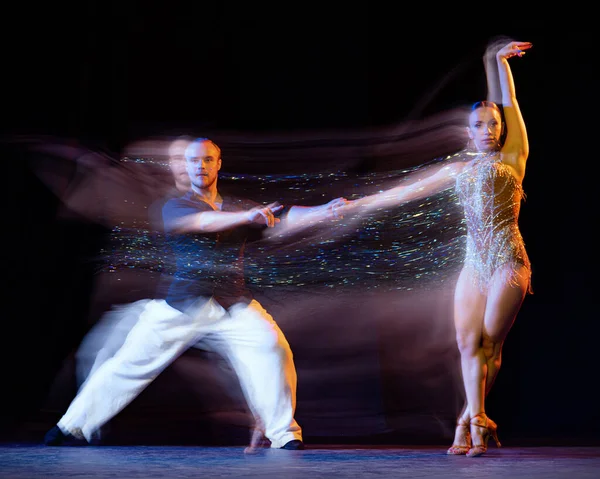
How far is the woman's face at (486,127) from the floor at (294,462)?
1279 millimetres

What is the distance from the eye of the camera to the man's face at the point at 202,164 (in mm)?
4023

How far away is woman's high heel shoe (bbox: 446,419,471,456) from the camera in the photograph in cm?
368

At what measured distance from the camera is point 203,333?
13.1ft

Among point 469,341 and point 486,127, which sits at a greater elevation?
point 486,127

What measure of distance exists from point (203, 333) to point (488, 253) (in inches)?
51.0

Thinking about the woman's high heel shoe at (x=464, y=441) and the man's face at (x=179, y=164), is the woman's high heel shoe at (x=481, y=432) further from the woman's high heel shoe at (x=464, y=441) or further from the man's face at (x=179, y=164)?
the man's face at (x=179, y=164)

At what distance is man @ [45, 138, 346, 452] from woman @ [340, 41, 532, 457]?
2.11ft

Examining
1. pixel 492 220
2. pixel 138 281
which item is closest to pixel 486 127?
pixel 492 220

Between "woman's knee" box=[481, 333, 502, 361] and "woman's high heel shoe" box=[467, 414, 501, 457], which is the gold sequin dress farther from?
"woman's high heel shoe" box=[467, 414, 501, 457]

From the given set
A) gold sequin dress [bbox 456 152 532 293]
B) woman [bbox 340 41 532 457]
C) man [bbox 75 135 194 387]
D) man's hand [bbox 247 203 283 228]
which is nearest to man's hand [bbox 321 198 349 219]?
woman [bbox 340 41 532 457]

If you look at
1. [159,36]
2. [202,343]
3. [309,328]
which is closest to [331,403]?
[309,328]

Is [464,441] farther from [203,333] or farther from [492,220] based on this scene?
[203,333]

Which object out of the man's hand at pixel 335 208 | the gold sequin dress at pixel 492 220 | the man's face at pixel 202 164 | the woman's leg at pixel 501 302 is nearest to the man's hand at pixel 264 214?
the man's hand at pixel 335 208

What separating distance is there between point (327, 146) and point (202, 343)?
3.75ft
